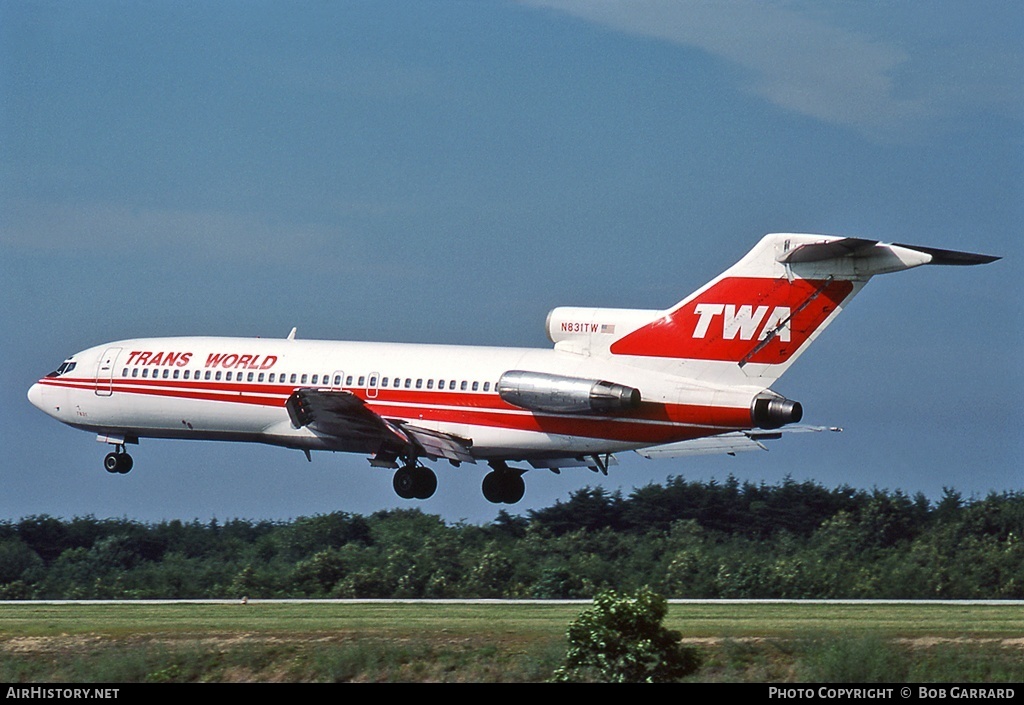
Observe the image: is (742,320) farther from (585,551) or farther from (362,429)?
(585,551)

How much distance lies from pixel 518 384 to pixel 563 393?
61.5 inches

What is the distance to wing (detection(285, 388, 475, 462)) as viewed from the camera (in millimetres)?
53156

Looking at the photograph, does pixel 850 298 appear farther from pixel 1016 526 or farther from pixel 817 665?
pixel 1016 526

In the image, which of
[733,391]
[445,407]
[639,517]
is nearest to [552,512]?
[639,517]

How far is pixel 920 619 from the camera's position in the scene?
48.6m

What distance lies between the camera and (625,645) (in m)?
42.1

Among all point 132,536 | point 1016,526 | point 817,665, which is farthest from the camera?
point 132,536

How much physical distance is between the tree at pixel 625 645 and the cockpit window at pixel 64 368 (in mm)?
26181

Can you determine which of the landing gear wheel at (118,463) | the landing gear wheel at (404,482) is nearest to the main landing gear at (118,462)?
the landing gear wheel at (118,463)

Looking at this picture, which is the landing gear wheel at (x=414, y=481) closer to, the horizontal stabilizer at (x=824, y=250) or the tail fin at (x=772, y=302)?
the tail fin at (x=772, y=302)

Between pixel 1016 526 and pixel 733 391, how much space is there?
917 inches

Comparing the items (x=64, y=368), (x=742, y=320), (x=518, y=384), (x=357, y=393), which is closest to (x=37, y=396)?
(x=64, y=368)

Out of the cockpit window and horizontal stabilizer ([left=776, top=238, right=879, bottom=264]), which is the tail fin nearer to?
horizontal stabilizer ([left=776, top=238, right=879, bottom=264])

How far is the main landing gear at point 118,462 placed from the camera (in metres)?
62.0
